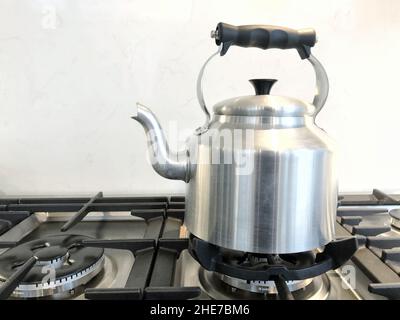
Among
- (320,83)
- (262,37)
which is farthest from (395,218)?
(262,37)

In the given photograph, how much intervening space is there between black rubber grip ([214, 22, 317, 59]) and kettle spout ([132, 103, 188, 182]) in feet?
0.48

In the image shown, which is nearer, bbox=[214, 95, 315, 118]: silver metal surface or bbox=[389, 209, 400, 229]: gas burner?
bbox=[214, 95, 315, 118]: silver metal surface

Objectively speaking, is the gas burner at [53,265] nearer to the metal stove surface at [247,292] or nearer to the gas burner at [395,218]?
the metal stove surface at [247,292]

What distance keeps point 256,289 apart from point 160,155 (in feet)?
0.75

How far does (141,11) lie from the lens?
77 centimetres

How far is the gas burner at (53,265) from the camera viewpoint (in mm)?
466

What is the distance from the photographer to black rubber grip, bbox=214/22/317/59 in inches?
20.1

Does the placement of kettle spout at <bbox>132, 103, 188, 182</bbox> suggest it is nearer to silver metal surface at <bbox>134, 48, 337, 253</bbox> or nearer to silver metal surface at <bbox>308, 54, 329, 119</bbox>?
silver metal surface at <bbox>134, 48, 337, 253</bbox>

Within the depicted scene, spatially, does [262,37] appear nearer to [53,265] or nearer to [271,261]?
[271,261]

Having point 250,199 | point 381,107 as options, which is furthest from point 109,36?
point 381,107

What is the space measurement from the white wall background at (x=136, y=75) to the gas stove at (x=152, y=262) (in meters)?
0.13

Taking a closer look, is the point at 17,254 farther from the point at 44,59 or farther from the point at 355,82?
the point at 355,82

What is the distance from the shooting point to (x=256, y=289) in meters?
0.47

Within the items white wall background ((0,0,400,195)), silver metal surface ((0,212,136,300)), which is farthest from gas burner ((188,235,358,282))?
white wall background ((0,0,400,195))
